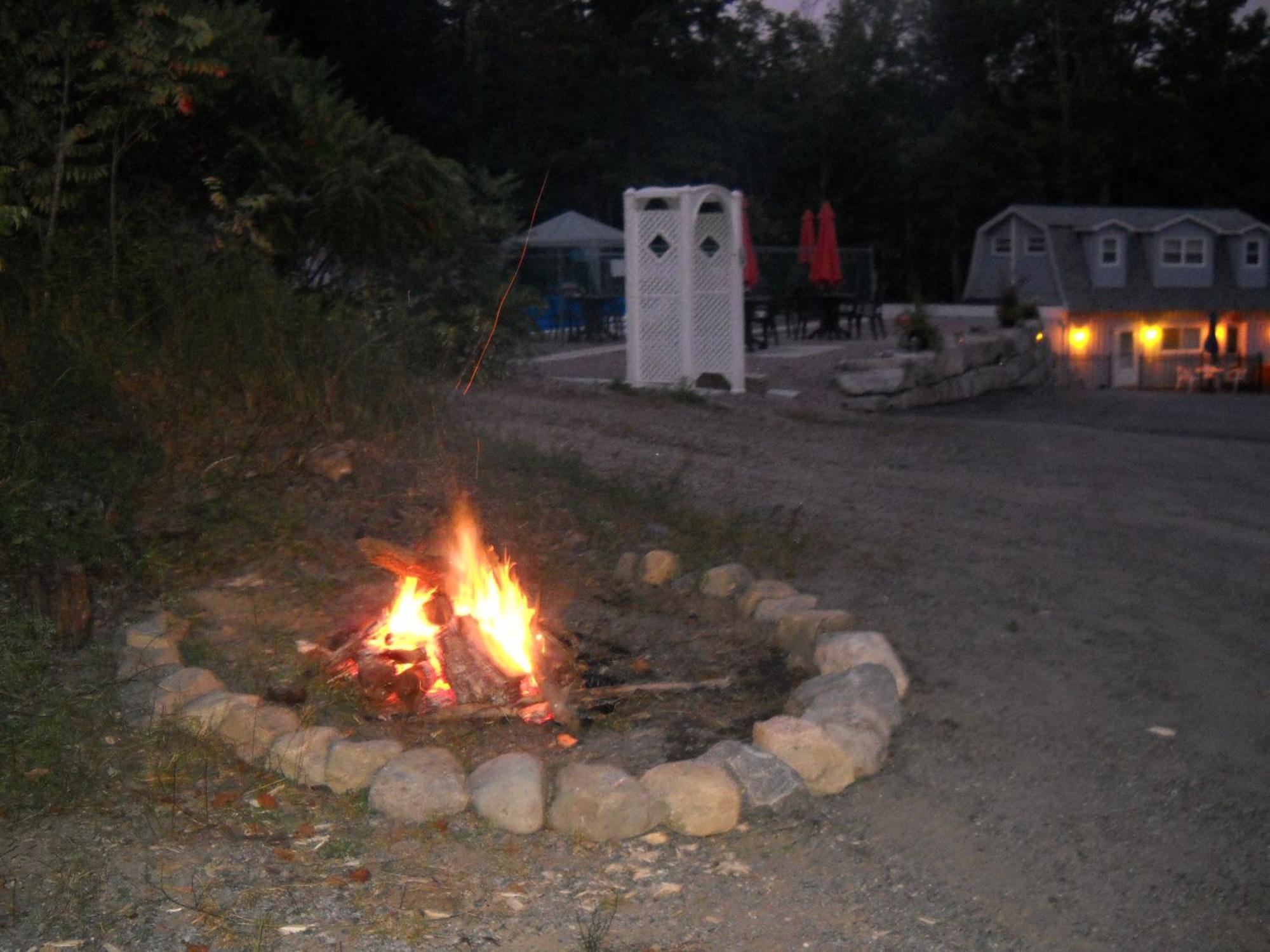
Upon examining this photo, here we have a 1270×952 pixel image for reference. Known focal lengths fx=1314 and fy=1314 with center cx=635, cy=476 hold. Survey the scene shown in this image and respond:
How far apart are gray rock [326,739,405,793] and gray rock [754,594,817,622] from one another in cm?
191

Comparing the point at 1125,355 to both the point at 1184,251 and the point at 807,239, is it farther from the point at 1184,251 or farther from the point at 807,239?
the point at 807,239

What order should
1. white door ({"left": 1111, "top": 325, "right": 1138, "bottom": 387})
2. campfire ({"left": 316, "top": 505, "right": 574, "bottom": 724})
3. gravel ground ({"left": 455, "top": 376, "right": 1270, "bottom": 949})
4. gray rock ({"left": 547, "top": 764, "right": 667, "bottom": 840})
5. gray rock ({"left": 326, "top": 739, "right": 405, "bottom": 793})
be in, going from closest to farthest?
1. gravel ground ({"left": 455, "top": 376, "right": 1270, "bottom": 949})
2. gray rock ({"left": 547, "top": 764, "right": 667, "bottom": 840})
3. gray rock ({"left": 326, "top": 739, "right": 405, "bottom": 793})
4. campfire ({"left": 316, "top": 505, "right": 574, "bottom": 724})
5. white door ({"left": 1111, "top": 325, "right": 1138, "bottom": 387})

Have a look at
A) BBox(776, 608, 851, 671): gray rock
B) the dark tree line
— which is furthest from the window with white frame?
BBox(776, 608, 851, 671): gray rock

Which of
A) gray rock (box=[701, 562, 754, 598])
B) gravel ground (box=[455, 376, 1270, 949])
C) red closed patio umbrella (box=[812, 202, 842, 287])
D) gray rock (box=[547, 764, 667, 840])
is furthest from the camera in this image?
red closed patio umbrella (box=[812, 202, 842, 287])

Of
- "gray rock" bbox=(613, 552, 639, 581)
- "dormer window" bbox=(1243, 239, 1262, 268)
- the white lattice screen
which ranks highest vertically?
"dormer window" bbox=(1243, 239, 1262, 268)

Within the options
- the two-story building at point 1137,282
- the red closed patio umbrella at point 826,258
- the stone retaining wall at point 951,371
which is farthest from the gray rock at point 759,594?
the two-story building at point 1137,282

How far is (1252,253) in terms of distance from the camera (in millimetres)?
35906

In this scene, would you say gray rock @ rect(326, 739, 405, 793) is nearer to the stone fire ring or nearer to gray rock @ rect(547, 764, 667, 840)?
the stone fire ring

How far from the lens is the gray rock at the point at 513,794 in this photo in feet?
12.7

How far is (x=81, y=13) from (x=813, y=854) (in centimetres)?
680

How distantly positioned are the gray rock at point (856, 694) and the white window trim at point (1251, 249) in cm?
3536

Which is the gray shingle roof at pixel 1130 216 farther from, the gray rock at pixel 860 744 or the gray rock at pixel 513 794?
the gray rock at pixel 513 794

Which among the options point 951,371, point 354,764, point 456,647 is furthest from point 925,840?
point 951,371

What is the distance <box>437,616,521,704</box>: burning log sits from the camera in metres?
4.76
